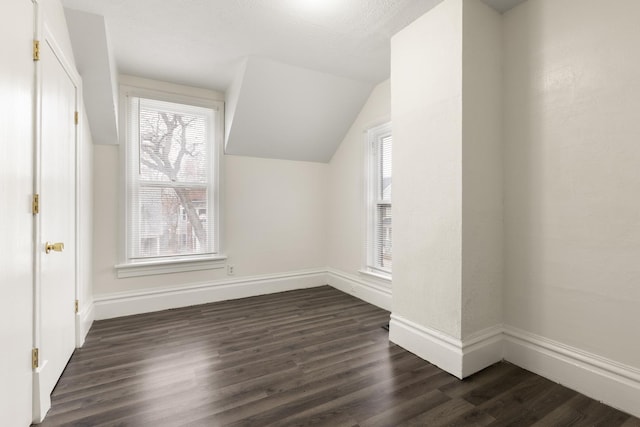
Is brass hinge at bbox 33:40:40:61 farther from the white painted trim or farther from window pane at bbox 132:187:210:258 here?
the white painted trim

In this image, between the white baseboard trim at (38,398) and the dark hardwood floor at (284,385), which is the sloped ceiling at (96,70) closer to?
the dark hardwood floor at (284,385)

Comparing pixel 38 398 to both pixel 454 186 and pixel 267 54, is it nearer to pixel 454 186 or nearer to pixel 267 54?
pixel 454 186

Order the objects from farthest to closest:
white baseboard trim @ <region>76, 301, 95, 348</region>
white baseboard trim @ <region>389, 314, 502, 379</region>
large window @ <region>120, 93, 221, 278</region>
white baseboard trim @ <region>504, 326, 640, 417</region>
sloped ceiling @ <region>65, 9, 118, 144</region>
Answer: large window @ <region>120, 93, 221, 278</region> < white baseboard trim @ <region>76, 301, 95, 348</region> < sloped ceiling @ <region>65, 9, 118, 144</region> < white baseboard trim @ <region>389, 314, 502, 379</region> < white baseboard trim @ <region>504, 326, 640, 417</region>

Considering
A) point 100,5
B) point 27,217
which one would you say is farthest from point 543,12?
point 27,217

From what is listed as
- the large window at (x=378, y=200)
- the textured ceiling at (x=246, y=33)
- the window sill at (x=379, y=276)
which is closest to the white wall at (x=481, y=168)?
the textured ceiling at (x=246, y=33)

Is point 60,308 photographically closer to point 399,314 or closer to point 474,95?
point 399,314

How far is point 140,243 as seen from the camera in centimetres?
330

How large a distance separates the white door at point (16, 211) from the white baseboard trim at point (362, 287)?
9.32ft

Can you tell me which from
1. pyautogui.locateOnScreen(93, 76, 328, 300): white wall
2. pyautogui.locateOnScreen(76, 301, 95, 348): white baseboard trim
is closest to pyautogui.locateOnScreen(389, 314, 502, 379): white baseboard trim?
pyautogui.locateOnScreen(93, 76, 328, 300): white wall

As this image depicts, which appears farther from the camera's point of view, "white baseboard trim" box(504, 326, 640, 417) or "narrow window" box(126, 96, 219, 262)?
"narrow window" box(126, 96, 219, 262)

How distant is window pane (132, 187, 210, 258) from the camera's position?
3328mm

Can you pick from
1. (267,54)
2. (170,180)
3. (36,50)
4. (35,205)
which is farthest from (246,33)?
(35,205)

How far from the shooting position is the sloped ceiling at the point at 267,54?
2.21m

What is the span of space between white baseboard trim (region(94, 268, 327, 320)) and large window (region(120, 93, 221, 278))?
1.17 ft
